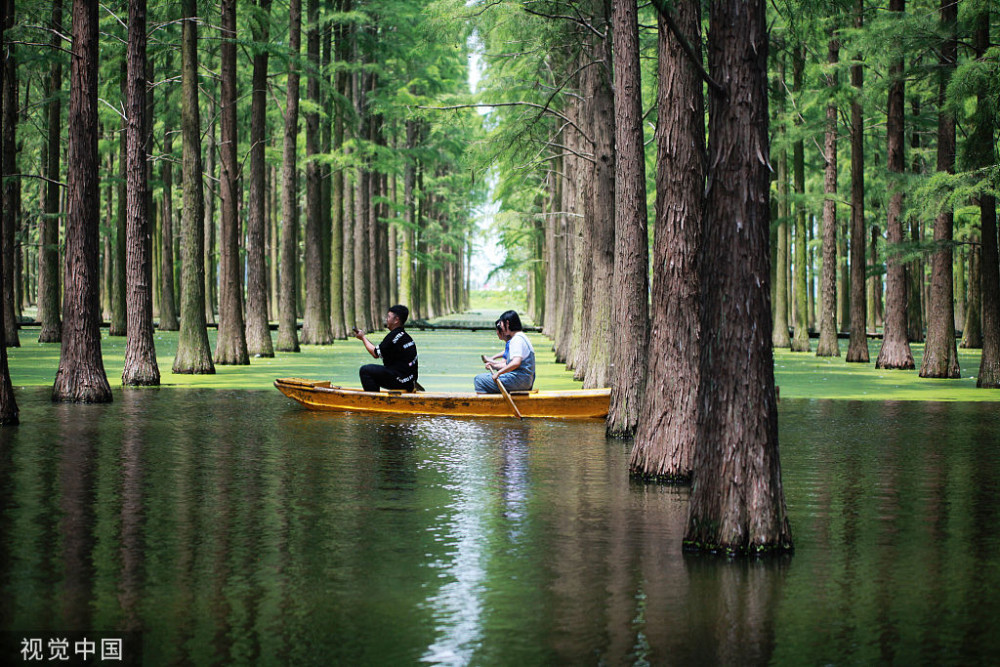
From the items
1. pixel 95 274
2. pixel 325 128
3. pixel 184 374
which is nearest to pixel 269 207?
pixel 325 128

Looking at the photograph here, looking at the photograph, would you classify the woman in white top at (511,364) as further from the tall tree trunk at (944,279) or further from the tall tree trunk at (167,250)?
the tall tree trunk at (167,250)

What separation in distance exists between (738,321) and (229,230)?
22157 millimetres

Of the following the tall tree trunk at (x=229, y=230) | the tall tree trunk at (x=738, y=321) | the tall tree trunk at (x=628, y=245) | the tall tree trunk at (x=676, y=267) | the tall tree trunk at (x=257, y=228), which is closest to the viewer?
the tall tree trunk at (x=738, y=321)

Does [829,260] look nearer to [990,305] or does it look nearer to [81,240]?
[990,305]

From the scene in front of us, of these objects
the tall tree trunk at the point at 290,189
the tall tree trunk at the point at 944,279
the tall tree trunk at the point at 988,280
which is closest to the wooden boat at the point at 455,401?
the tall tree trunk at the point at 988,280

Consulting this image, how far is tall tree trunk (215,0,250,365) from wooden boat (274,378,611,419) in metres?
10.4

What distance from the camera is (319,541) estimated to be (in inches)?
342

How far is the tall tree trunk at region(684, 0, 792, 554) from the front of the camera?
26.7 ft

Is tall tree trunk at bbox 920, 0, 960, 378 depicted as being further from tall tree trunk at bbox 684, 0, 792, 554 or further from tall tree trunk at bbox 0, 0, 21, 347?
tall tree trunk at bbox 0, 0, 21, 347

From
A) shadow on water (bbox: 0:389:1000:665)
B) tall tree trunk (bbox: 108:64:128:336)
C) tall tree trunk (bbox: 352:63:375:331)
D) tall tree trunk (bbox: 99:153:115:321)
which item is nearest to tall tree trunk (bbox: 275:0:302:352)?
tall tree trunk (bbox: 108:64:128:336)

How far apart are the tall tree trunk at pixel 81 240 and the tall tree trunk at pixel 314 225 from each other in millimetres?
14762

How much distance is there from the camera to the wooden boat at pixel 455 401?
17234mm

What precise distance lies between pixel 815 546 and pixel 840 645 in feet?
8.61

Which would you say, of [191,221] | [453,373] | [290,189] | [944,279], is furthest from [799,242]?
[191,221]
